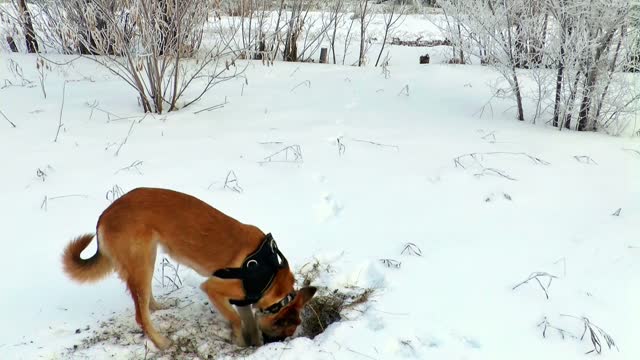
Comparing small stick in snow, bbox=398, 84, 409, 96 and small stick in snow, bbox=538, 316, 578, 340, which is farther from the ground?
small stick in snow, bbox=398, 84, 409, 96

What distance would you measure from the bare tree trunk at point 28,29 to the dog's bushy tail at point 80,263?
22.0 ft

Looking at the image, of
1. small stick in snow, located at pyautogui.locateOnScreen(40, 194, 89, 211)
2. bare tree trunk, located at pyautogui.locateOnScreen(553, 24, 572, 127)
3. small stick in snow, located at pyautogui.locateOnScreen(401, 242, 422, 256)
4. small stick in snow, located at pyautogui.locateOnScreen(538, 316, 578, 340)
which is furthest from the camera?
bare tree trunk, located at pyautogui.locateOnScreen(553, 24, 572, 127)

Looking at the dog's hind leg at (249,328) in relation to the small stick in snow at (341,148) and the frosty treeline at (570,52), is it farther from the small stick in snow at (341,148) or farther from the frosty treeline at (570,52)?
the frosty treeline at (570,52)

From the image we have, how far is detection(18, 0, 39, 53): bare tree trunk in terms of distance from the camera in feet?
27.5

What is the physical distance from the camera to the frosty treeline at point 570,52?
17.3ft

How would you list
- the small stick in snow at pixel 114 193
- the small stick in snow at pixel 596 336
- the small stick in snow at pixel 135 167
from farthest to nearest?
the small stick in snow at pixel 135 167 < the small stick in snow at pixel 114 193 < the small stick in snow at pixel 596 336

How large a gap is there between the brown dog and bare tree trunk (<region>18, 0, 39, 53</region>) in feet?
22.4

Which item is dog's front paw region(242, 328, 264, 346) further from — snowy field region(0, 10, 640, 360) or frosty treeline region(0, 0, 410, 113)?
frosty treeline region(0, 0, 410, 113)

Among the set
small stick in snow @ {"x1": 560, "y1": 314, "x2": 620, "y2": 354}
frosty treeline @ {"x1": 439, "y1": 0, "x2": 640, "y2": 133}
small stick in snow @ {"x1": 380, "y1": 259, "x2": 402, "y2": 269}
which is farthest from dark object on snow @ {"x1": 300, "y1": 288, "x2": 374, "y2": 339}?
frosty treeline @ {"x1": 439, "y1": 0, "x2": 640, "y2": 133}

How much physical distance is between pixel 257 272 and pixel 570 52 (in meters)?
4.48

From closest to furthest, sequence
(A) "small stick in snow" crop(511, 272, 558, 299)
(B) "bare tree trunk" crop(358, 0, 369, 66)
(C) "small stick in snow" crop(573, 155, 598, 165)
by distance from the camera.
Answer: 1. (A) "small stick in snow" crop(511, 272, 558, 299)
2. (C) "small stick in snow" crop(573, 155, 598, 165)
3. (B) "bare tree trunk" crop(358, 0, 369, 66)

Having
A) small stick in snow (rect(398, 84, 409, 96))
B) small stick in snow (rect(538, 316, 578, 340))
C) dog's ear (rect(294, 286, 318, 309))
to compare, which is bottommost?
small stick in snow (rect(538, 316, 578, 340))

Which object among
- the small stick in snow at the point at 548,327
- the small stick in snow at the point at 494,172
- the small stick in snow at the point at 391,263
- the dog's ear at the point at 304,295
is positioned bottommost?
the small stick in snow at the point at 548,327

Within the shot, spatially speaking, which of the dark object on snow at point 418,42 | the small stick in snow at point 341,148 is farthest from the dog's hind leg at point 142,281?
the dark object on snow at point 418,42
